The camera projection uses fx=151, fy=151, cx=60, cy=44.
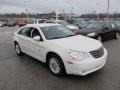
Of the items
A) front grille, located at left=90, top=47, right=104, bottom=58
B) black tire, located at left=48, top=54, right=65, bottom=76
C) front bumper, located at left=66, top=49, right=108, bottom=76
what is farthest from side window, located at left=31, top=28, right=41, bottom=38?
front grille, located at left=90, top=47, right=104, bottom=58

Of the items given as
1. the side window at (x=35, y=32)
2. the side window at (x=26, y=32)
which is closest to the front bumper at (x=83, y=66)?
the side window at (x=35, y=32)

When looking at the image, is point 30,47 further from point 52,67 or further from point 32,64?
point 52,67

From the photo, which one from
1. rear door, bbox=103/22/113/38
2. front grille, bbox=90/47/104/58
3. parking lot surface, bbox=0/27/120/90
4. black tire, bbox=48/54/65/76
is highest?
rear door, bbox=103/22/113/38

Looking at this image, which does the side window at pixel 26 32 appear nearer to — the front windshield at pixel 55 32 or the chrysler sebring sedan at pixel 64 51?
the chrysler sebring sedan at pixel 64 51

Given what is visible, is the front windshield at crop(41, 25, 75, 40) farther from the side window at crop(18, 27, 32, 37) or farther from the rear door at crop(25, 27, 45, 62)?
the side window at crop(18, 27, 32, 37)

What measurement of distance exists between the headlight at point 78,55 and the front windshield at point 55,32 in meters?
1.28

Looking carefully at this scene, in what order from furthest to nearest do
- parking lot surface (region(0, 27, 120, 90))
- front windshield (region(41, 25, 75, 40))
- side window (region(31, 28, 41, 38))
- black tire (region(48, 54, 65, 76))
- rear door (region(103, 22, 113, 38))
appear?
rear door (region(103, 22, 113, 38)) → side window (region(31, 28, 41, 38)) → front windshield (region(41, 25, 75, 40)) → black tire (region(48, 54, 65, 76)) → parking lot surface (region(0, 27, 120, 90))

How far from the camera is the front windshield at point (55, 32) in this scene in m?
5.25

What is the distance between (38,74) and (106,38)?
7328 millimetres

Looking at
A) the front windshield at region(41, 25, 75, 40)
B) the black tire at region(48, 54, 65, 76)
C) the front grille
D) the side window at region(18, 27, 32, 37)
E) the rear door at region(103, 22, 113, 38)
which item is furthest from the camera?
the rear door at region(103, 22, 113, 38)

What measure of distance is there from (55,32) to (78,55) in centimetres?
180

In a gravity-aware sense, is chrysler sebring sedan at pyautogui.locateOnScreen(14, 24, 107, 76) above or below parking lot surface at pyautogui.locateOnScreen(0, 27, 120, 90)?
above

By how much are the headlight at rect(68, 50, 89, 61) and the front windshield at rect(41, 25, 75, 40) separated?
1.28 metres

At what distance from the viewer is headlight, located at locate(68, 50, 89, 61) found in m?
4.04
